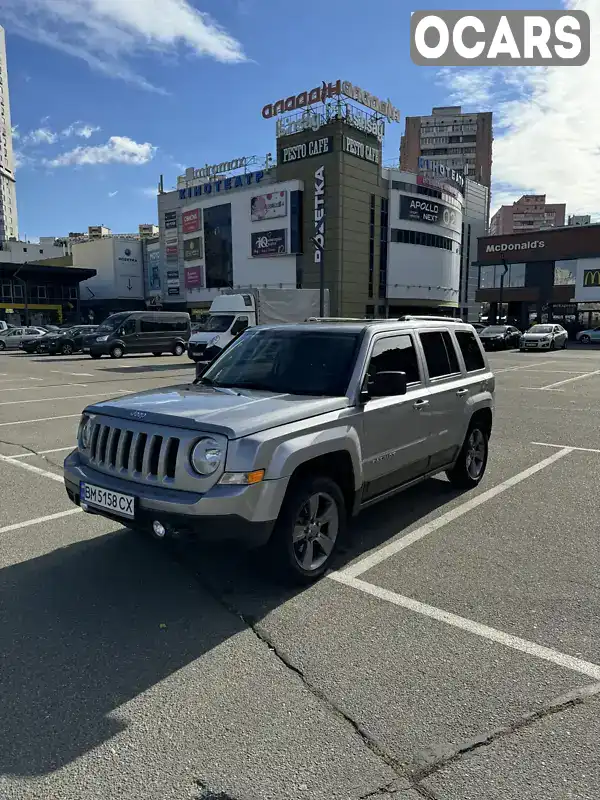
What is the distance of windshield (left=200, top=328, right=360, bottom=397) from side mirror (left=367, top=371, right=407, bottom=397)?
0.79 feet

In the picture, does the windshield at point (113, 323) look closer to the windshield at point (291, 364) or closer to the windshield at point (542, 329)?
the windshield at point (542, 329)

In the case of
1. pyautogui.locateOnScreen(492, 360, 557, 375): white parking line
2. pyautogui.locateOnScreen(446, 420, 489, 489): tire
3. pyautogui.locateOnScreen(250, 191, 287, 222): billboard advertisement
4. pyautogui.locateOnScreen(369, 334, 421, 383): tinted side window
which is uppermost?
pyautogui.locateOnScreen(250, 191, 287, 222): billboard advertisement

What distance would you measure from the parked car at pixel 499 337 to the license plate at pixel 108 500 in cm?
3124

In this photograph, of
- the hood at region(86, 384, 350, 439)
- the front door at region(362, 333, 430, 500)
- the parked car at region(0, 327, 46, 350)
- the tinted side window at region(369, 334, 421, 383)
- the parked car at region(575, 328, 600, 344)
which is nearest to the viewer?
the hood at region(86, 384, 350, 439)

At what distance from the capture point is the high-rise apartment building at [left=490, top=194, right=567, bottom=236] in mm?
163413

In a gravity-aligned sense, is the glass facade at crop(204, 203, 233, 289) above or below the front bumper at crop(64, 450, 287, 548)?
above

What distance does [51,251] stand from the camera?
95.0m

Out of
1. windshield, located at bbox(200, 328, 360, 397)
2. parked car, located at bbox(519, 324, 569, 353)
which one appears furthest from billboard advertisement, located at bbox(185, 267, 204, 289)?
windshield, located at bbox(200, 328, 360, 397)

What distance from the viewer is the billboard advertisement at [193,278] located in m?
72.4

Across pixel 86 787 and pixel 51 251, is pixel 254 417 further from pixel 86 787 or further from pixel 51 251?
pixel 51 251

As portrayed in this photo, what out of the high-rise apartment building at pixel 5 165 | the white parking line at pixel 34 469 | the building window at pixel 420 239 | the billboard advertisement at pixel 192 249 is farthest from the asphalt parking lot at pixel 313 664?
the high-rise apartment building at pixel 5 165

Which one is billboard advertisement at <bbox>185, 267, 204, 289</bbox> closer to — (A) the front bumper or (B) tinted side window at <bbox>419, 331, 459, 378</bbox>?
(B) tinted side window at <bbox>419, 331, 459, 378</bbox>

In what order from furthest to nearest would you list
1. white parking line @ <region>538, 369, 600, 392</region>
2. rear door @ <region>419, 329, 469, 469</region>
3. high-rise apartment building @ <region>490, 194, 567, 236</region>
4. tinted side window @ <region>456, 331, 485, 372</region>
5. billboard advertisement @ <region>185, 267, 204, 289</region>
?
high-rise apartment building @ <region>490, 194, 567, 236</region> < billboard advertisement @ <region>185, 267, 204, 289</region> < white parking line @ <region>538, 369, 600, 392</region> < tinted side window @ <region>456, 331, 485, 372</region> < rear door @ <region>419, 329, 469, 469</region>

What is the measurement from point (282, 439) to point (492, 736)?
1.91 metres
